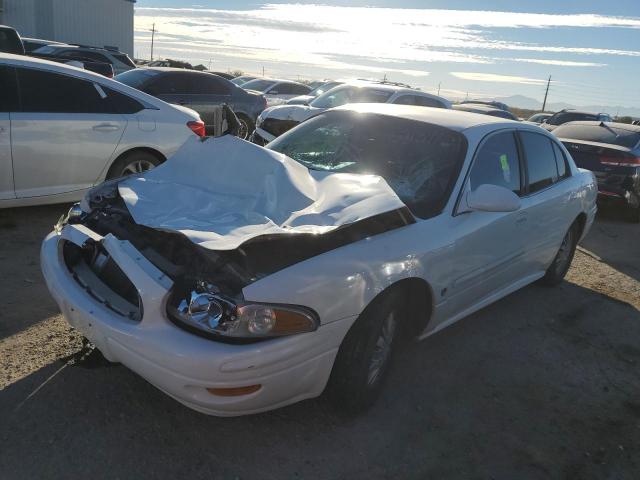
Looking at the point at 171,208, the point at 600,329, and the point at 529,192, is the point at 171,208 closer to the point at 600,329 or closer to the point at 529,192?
the point at 529,192

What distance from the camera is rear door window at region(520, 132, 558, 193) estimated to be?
14.3ft

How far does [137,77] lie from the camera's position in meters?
10.2

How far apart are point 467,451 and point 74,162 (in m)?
4.47

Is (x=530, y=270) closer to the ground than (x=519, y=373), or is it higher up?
higher up

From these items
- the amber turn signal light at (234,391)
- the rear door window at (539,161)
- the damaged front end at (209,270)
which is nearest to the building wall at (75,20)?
the rear door window at (539,161)

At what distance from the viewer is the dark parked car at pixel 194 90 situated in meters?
10.1

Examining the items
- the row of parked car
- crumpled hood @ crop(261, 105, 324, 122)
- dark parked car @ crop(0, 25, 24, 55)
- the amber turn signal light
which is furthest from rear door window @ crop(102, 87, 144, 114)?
dark parked car @ crop(0, 25, 24, 55)

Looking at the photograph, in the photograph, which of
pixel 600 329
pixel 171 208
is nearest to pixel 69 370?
pixel 171 208

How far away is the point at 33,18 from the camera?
112 ft

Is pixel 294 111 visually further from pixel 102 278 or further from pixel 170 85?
pixel 102 278

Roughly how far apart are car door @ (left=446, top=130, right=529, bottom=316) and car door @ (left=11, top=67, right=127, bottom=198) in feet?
12.3

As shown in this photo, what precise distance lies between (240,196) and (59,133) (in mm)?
3031

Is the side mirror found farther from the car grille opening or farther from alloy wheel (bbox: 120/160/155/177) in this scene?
alloy wheel (bbox: 120/160/155/177)

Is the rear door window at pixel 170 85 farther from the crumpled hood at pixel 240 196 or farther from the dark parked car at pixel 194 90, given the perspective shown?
the crumpled hood at pixel 240 196
